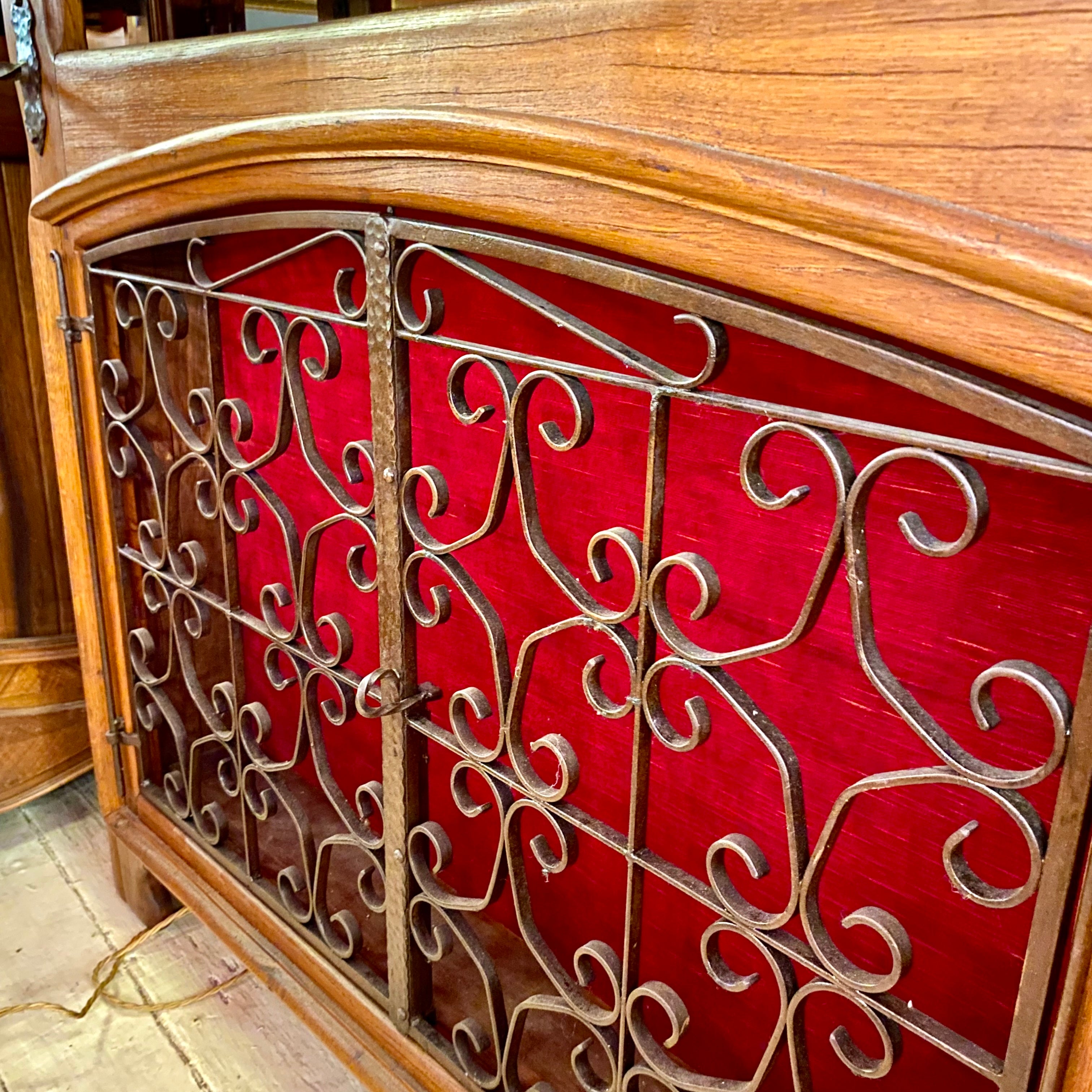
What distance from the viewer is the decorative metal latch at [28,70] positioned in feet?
4.32

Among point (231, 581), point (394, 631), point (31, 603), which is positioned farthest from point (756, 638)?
point (31, 603)

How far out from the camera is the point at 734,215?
64cm

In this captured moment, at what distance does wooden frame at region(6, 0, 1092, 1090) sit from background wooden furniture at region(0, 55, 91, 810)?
2.53ft

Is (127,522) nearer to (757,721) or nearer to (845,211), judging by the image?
(757,721)

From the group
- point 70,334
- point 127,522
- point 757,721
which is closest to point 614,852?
point 757,721

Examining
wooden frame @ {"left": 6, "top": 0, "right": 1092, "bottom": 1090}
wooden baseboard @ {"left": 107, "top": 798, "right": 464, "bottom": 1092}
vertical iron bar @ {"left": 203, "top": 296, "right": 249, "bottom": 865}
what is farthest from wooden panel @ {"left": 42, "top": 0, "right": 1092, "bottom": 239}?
wooden baseboard @ {"left": 107, "top": 798, "right": 464, "bottom": 1092}

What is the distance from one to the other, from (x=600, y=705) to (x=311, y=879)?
0.62 m

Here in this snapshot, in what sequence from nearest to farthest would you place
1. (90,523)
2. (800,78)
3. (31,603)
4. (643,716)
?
(800,78) → (643,716) → (90,523) → (31,603)

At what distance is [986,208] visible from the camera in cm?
54

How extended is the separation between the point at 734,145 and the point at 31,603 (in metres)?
1.62

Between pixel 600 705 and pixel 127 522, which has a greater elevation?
pixel 600 705

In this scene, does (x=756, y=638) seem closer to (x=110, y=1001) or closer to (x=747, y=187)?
(x=747, y=187)

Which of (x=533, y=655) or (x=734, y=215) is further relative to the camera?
(x=533, y=655)

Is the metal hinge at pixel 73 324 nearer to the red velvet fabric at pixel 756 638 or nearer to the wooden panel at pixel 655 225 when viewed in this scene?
the red velvet fabric at pixel 756 638
